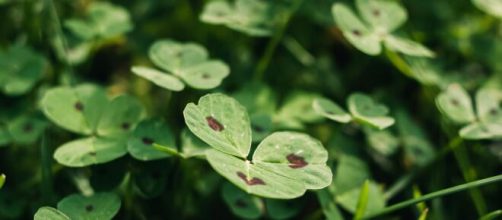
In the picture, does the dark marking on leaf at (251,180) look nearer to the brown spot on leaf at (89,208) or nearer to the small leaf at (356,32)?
the brown spot on leaf at (89,208)

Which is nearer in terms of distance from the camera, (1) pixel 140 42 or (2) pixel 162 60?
(2) pixel 162 60

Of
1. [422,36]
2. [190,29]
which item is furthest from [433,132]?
[190,29]

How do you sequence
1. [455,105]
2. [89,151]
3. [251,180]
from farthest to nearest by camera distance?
1. [455,105]
2. [89,151]
3. [251,180]

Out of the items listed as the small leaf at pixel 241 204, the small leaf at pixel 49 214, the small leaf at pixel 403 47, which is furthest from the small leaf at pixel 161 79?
the small leaf at pixel 403 47

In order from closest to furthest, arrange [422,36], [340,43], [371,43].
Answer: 1. [371,43]
2. [422,36]
3. [340,43]

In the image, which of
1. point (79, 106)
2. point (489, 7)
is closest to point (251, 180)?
point (79, 106)

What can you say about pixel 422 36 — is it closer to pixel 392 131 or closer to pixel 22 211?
pixel 392 131

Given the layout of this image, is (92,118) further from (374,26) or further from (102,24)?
(374,26)
